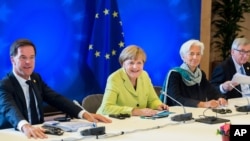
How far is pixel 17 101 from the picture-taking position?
2.95 meters

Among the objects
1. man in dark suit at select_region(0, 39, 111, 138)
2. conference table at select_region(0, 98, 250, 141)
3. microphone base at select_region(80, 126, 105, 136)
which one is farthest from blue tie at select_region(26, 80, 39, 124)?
microphone base at select_region(80, 126, 105, 136)

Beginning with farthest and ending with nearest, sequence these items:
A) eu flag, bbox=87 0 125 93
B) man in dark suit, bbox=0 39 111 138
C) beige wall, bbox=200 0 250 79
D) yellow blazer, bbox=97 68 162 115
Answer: beige wall, bbox=200 0 250 79 < eu flag, bbox=87 0 125 93 < yellow blazer, bbox=97 68 162 115 < man in dark suit, bbox=0 39 111 138

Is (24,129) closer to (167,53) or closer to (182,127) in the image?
(182,127)

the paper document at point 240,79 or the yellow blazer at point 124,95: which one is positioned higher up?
the paper document at point 240,79

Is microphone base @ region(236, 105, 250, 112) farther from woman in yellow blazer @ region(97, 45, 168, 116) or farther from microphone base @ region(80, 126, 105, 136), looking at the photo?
microphone base @ region(80, 126, 105, 136)

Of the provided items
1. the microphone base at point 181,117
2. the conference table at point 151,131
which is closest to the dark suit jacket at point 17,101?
the conference table at point 151,131

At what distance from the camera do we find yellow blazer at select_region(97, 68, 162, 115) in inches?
130

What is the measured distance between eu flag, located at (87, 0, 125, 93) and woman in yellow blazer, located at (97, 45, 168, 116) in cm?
111

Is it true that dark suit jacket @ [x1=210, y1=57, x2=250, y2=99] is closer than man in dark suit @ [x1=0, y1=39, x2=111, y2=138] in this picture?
No

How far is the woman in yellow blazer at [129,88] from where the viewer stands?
11.0ft

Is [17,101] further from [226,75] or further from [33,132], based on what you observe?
[226,75]

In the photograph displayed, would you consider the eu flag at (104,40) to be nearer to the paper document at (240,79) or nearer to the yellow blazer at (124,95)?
the yellow blazer at (124,95)

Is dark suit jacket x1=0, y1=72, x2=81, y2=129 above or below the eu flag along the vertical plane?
below

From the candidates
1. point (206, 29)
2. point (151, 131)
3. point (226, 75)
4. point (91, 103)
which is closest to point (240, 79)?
point (226, 75)
